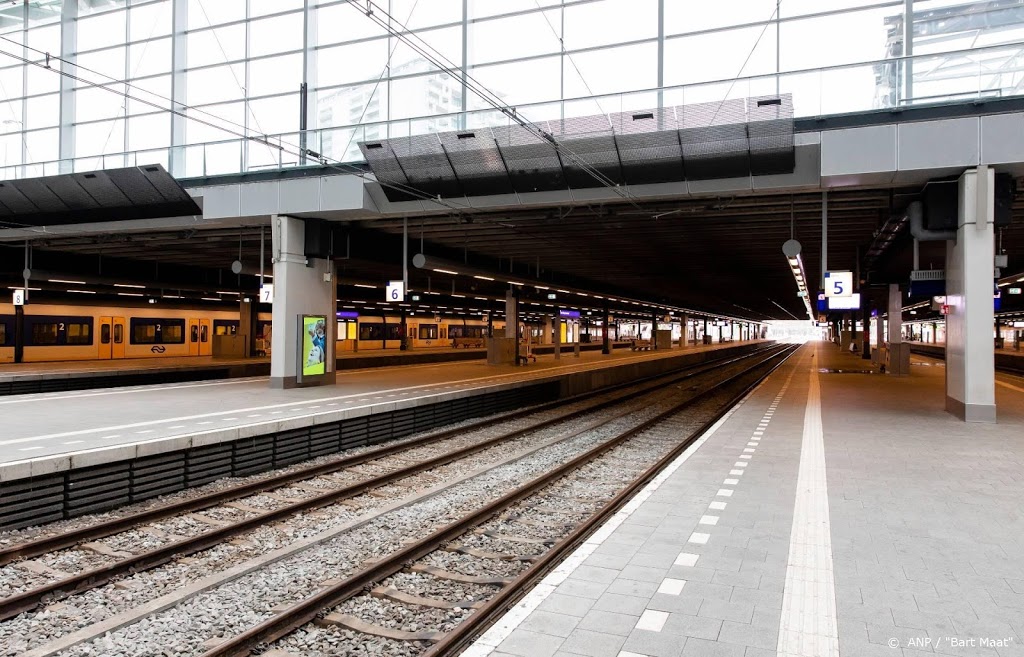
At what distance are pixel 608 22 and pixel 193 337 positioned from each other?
90.4ft

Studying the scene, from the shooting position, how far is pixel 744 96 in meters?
13.7

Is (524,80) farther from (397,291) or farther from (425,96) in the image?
(397,291)

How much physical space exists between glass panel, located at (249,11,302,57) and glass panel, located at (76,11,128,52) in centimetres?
524

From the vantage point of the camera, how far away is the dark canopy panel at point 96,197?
17.8 meters

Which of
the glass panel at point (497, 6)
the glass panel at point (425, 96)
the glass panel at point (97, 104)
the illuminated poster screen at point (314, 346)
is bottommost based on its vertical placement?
the illuminated poster screen at point (314, 346)

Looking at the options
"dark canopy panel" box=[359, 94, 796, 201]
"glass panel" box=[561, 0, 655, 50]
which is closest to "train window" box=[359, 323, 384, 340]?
"dark canopy panel" box=[359, 94, 796, 201]

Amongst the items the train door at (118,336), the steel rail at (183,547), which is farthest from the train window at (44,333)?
the steel rail at (183,547)

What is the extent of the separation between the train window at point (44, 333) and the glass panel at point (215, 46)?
13527 millimetres

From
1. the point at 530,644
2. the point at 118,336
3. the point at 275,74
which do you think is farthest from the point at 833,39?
the point at 118,336

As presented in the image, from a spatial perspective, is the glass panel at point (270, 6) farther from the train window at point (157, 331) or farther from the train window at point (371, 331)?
the train window at point (371, 331)

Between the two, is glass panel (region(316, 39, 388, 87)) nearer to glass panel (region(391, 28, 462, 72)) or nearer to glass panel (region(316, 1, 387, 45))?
glass panel (region(316, 1, 387, 45))

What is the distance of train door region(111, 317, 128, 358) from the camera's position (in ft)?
96.7

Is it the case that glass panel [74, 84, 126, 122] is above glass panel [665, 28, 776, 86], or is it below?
above

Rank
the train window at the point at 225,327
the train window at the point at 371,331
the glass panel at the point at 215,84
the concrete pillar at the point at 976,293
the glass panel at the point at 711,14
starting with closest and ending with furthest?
the concrete pillar at the point at 976,293
the glass panel at the point at 711,14
the glass panel at the point at 215,84
the train window at the point at 225,327
the train window at the point at 371,331
